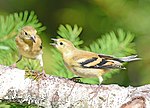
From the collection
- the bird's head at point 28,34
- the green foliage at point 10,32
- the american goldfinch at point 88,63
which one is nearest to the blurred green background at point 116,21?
the green foliage at point 10,32

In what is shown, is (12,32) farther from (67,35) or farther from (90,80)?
(90,80)

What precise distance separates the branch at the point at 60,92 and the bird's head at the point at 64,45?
0.44 feet

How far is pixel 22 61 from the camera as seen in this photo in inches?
87.1

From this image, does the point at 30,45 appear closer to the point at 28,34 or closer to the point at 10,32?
the point at 28,34

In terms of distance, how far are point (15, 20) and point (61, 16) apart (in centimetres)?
139

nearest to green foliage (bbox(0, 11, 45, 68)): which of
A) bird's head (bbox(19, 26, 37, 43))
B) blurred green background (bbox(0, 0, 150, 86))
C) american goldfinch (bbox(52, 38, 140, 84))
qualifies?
bird's head (bbox(19, 26, 37, 43))

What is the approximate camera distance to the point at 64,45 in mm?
2039

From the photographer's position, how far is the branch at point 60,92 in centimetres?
183

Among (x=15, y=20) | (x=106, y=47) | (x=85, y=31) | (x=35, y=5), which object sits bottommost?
(x=106, y=47)

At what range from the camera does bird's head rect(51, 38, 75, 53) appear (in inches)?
77.9

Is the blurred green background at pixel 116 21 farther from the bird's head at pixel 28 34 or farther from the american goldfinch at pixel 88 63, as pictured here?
the american goldfinch at pixel 88 63

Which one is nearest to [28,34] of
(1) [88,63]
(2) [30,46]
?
(2) [30,46]

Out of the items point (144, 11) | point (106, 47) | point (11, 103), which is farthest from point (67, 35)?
point (144, 11)

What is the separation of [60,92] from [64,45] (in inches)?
9.8
